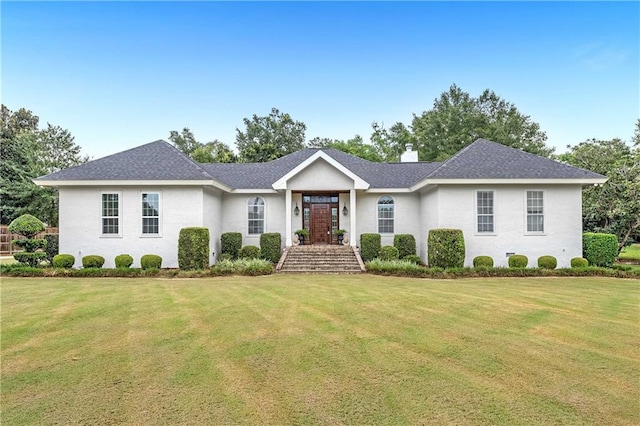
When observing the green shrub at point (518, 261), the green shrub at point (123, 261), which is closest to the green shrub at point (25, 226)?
the green shrub at point (123, 261)

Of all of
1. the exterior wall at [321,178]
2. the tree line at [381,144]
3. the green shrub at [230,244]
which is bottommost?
the green shrub at [230,244]

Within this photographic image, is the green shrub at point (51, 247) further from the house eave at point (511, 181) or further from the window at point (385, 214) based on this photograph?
the house eave at point (511, 181)

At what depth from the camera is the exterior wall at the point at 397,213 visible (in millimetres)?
19344

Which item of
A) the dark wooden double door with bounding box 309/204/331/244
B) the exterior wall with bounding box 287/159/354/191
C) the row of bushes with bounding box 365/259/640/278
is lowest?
the row of bushes with bounding box 365/259/640/278

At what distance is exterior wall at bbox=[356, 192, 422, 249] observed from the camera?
63.5 ft

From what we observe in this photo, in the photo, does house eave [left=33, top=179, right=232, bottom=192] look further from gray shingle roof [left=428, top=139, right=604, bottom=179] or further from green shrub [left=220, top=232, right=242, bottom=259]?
gray shingle roof [left=428, top=139, right=604, bottom=179]

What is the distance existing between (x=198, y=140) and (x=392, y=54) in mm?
37294

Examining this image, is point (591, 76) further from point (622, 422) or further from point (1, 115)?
point (1, 115)

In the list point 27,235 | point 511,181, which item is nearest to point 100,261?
point 27,235

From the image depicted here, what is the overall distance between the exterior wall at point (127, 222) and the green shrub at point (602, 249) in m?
17.2

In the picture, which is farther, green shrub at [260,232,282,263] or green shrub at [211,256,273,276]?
green shrub at [260,232,282,263]

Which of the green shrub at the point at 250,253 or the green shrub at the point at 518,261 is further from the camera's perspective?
the green shrub at the point at 250,253

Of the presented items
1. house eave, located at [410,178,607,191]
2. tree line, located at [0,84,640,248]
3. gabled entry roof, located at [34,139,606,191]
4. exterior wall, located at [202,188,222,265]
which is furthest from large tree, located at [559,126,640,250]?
exterior wall, located at [202,188,222,265]

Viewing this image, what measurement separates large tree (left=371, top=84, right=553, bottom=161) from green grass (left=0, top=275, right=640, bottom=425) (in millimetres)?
33801
